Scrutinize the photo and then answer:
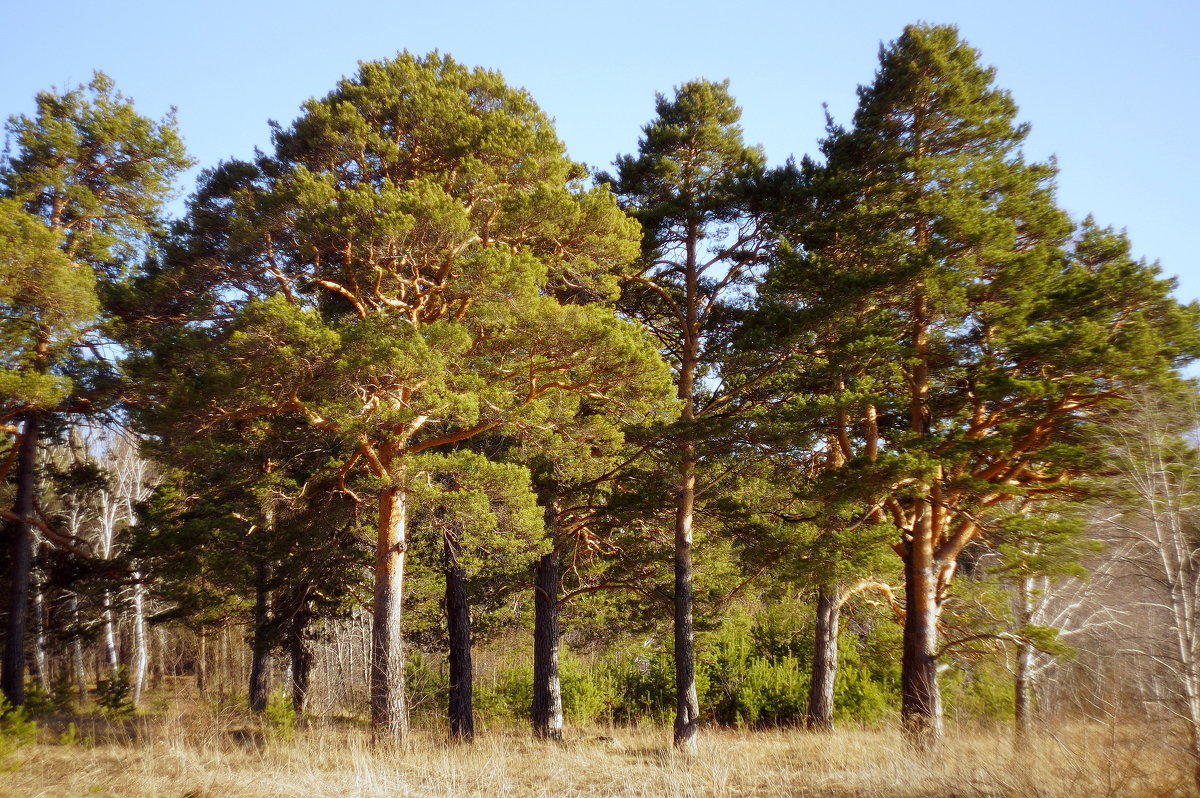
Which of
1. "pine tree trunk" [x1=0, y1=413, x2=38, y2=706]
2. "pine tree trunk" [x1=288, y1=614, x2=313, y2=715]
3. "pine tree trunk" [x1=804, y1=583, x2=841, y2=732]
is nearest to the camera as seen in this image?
"pine tree trunk" [x1=0, y1=413, x2=38, y2=706]

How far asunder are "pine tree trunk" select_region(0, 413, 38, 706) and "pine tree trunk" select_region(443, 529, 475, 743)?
7.20m

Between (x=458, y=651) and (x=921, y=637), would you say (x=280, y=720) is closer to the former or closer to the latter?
(x=458, y=651)

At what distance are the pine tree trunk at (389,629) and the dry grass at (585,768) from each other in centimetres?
48

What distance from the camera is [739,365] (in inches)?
454

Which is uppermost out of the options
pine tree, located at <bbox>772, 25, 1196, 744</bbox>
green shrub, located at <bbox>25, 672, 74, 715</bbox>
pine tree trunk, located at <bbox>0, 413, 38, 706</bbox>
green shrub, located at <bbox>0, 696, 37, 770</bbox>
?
pine tree, located at <bbox>772, 25, 1196, 744</bbox>

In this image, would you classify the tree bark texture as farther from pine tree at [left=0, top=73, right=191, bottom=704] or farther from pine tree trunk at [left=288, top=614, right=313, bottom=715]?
pine tree trunk at [left=288, top=614, right=313, bottom=715]

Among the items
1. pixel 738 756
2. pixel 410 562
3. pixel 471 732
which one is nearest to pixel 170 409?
pixel 410 562

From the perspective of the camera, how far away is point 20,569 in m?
13.4

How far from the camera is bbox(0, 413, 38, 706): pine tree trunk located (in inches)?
504

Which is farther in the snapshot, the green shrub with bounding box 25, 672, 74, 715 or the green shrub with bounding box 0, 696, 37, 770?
the green shrub with bounding box 25, 672, 74, 715

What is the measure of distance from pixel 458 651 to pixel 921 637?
8.25 metres

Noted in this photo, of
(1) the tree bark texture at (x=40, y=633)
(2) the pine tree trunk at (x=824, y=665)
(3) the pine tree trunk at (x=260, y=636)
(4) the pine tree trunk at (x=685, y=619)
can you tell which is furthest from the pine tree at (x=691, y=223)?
(1) the tree bark texture at (x=40, y=633)


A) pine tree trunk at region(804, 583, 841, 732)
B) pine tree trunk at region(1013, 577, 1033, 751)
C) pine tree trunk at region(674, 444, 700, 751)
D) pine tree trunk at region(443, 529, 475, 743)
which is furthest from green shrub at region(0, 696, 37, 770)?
pine tree trunk at region(804, 583, 841, 732)

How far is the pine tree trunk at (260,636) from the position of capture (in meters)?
15.0
